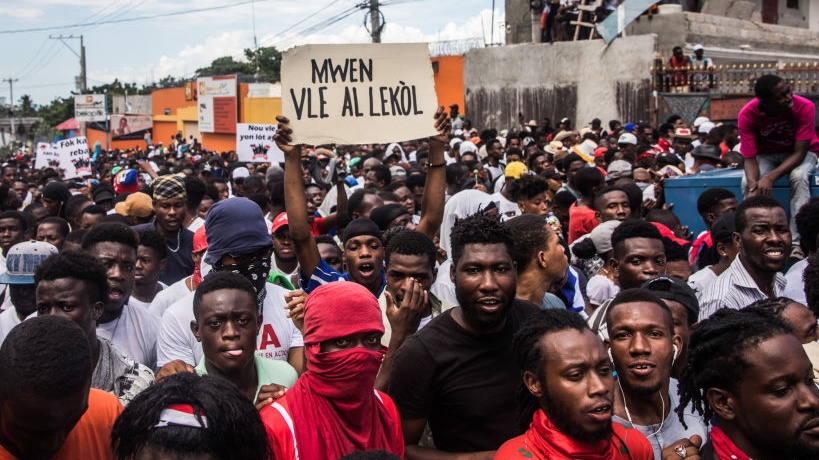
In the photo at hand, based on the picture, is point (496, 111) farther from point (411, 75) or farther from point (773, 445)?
point (773, 445)

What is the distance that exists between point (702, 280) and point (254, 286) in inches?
112

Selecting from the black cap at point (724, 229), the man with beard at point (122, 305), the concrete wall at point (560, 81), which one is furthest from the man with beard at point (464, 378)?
the concrete wall at point (560, 81)

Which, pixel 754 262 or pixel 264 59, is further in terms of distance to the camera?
pixel 264 59

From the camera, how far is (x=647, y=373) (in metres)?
3.43

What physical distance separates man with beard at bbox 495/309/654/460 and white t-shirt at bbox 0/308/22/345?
9.41 feet

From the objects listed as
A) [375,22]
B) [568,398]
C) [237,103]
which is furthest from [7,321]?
[237,103]

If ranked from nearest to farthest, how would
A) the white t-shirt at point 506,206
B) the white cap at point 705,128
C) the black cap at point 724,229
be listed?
the black cap at point 724,229 < the white t-shirt at point 506,206 < the white cap at point 705,128

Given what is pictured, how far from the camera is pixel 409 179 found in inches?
386

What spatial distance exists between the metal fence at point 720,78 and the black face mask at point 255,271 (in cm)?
1520

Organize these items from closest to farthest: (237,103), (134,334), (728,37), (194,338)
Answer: (194,338) → (134,334) → (728,37) → (237,103)

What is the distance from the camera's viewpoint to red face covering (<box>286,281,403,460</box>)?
3117 mm

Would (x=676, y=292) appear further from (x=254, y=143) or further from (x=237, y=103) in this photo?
(x=237, y=103)

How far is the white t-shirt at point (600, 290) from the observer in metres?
5.61

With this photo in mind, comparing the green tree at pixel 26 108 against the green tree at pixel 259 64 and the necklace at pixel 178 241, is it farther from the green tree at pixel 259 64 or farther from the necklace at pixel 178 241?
the necklace at pixel 178 241
